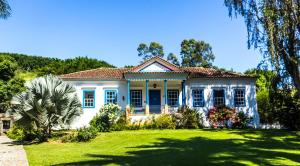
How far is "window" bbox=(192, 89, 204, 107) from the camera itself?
94.9 ft

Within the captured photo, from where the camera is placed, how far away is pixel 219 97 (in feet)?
95.7

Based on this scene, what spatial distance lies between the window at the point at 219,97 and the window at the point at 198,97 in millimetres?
1137

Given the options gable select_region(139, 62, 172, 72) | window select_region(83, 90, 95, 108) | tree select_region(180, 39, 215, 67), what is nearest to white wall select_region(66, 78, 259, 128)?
window select_region(83, 90, 95, 108)

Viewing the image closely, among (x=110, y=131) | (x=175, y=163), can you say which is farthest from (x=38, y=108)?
(x=175, y=163)

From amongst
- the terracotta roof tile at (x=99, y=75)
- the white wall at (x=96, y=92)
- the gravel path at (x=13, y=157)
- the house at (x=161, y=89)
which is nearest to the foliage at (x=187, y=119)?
the house at (x=161, y=89)

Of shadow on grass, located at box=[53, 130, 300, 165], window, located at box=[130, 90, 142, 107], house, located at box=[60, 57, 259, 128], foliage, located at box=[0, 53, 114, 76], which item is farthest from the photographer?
foliage, located at box=[0, 53, 114, 76]

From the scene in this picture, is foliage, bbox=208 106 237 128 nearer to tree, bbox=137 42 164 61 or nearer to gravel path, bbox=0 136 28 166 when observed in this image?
gravel path, bbox=0 136 28 166

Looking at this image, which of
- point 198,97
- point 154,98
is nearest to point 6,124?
point 154,98

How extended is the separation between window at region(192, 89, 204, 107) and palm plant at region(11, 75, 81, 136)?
11.5 metres

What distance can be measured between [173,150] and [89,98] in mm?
14301

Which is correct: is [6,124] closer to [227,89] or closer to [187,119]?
[187,119]

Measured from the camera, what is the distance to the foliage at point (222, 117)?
2708 centimetres

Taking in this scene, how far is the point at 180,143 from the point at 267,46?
928 cm

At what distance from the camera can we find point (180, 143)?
17.7m
